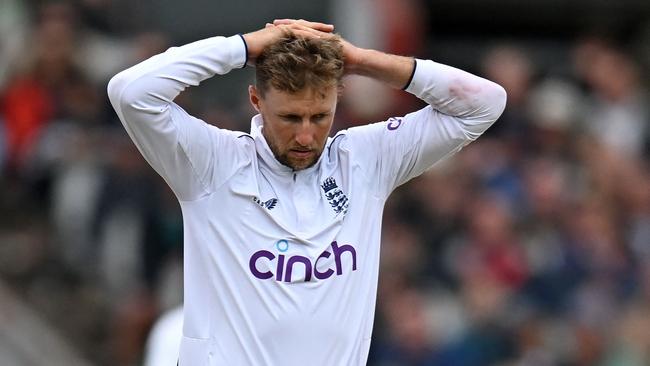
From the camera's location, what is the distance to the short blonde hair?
5.54 m

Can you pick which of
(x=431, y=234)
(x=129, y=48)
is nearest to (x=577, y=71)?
(x=431, y=234)

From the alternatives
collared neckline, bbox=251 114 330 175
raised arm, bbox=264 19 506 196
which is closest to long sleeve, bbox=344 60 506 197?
raised arm, bbox=264 19 506 196

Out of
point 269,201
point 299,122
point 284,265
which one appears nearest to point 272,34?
point 299,122

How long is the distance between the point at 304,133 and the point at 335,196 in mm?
314

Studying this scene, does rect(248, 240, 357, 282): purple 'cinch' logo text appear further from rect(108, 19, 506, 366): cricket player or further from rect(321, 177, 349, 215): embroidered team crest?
rect(321, 177, 349, 215): embroidered team crest

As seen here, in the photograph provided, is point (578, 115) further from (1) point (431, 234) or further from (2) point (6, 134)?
(2) point (6, 134)

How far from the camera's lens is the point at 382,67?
5.80 m

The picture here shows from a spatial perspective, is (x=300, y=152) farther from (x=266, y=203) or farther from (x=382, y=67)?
(x=382, y=67)

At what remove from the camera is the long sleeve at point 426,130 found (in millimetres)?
5883

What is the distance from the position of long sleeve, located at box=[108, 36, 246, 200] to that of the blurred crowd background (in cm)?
548

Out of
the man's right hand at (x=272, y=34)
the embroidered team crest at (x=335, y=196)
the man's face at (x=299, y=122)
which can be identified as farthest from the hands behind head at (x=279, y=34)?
the embroidered team crest at (x=335, y=196)

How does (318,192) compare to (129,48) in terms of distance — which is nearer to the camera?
(318,192)

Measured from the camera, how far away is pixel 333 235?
5652 mm

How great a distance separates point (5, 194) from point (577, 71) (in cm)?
554
